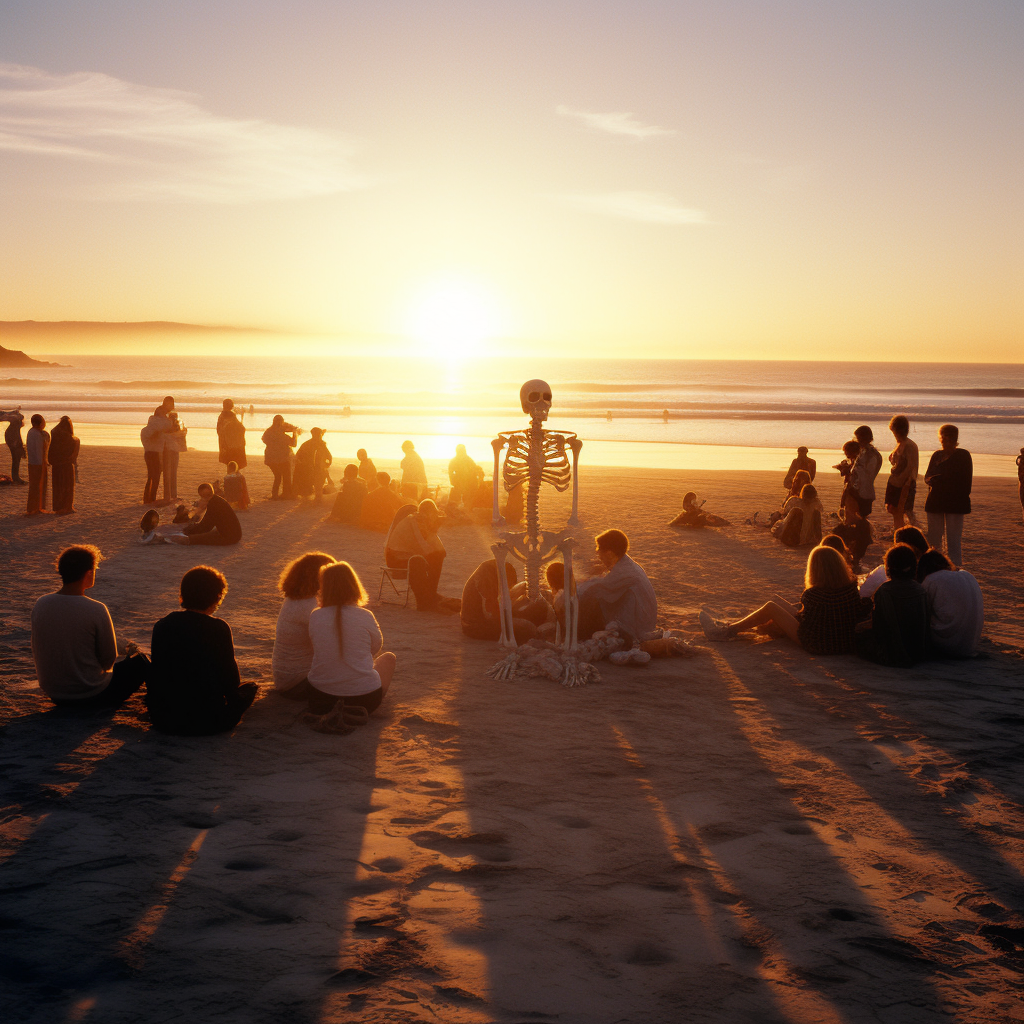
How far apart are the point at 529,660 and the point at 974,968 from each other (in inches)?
179

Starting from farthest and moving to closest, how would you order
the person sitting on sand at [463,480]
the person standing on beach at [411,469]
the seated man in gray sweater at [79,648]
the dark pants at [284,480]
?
the dark pants at [284,480] → the person sitting on sand at [463,480] → the person standing on beach at [411,469] → the seated man in gray sweater at [79,648]

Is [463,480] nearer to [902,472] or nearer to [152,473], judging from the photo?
[152,473]

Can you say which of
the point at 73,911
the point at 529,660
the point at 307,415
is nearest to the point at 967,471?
the point at 529,660

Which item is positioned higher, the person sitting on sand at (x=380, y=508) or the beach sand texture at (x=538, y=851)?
the person sitting on sand at (x=380, y=508)

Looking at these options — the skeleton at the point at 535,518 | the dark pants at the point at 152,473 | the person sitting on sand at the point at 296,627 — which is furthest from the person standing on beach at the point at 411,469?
the person sitting on sand at the point at 296,627

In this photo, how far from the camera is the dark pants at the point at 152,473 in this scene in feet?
52.4

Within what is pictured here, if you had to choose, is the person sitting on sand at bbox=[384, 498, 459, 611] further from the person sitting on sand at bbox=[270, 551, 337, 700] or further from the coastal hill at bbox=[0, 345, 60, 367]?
the coastal hill at bbox=[0, 345, 60, 367]

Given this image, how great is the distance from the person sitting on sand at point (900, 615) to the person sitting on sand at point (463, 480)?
926 centimetres

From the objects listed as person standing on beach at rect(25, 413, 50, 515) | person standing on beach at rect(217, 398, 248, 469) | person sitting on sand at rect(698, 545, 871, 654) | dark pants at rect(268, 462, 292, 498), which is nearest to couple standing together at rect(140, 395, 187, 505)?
person standing on beach at rect(217, 398, 248, 469)

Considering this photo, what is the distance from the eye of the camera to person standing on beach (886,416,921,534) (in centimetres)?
1106

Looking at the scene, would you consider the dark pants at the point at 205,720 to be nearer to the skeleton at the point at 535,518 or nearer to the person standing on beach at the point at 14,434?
the skeleton at the point at 535,518

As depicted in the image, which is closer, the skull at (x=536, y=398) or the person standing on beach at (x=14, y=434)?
the skull at (x=536, y=398)

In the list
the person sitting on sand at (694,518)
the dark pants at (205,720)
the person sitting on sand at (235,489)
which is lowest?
the dark pants at (205,720)

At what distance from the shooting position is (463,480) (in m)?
16.2
